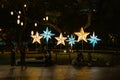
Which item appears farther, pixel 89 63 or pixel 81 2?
pixel 81 2

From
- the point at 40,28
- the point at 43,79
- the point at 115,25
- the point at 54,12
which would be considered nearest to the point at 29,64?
the point at 43,79

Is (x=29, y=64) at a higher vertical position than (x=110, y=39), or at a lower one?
lower

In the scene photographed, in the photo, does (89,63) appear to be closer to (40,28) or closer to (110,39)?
(40,28)

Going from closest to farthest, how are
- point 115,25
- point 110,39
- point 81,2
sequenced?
point 81,2
point 115,25
point 110,39

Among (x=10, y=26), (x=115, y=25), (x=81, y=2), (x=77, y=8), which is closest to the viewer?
(x=81, y=2)

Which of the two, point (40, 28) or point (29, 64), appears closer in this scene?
point (29, 64)

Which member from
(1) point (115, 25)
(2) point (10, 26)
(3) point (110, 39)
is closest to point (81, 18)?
(1) point (115, 25)

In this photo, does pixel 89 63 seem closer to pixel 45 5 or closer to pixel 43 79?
pixel 43 79

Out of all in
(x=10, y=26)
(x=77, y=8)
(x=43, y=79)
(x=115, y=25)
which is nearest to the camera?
(x=43, y=79)

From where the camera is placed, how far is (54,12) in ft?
187

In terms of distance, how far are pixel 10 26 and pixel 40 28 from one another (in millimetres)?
5497

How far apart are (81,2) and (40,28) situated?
19587 mm

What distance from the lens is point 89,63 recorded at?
33.8m

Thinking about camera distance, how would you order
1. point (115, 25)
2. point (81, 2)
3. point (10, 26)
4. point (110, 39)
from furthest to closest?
point (110, 39) < point (10, 26) < point (115, 25) < point (81, 2)
